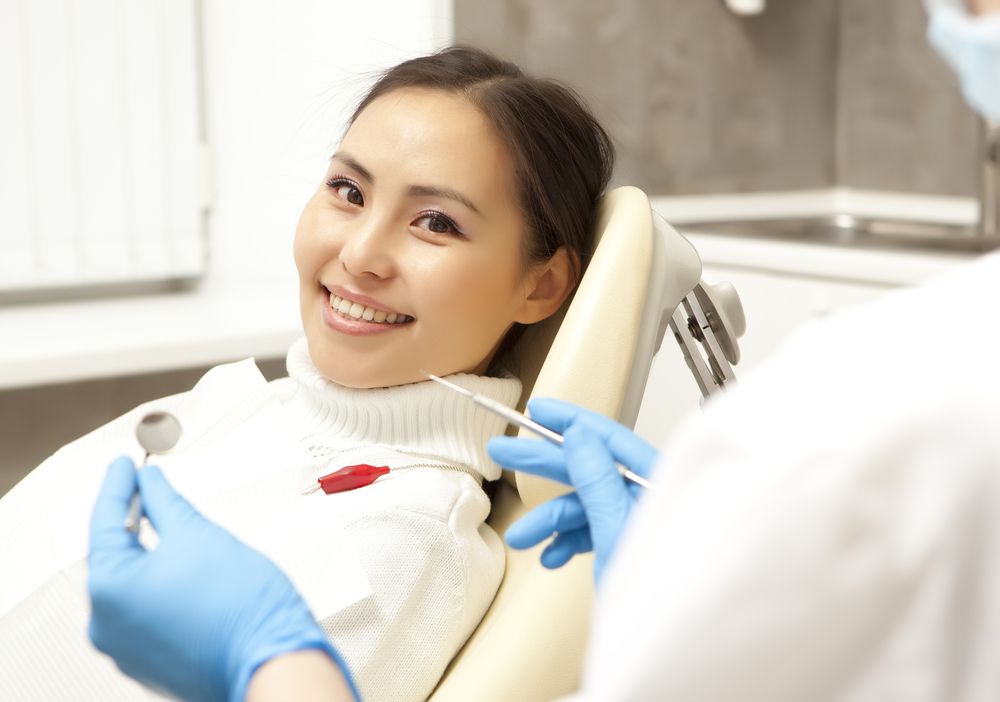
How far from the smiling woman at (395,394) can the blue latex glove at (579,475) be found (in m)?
0.28

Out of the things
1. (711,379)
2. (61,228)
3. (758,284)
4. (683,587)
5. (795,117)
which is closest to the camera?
(683,587)

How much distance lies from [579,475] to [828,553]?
45cm

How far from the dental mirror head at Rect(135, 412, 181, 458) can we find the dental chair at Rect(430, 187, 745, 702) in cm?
37

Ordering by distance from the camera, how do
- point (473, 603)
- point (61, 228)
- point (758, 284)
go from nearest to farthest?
point (473, 603) < point (758, 284) < point (61, 228)

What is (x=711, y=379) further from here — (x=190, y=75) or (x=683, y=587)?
(x=190, y=75)

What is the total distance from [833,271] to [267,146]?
4.29 feet

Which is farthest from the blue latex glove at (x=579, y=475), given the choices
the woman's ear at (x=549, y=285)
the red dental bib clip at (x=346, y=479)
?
the woman's ear at (x=549, y=285)

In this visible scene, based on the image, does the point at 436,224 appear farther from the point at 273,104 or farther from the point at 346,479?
the point at 273,104

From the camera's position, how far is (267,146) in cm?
256

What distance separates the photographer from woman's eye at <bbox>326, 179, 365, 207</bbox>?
1351 mm

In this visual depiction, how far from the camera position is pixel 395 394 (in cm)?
128

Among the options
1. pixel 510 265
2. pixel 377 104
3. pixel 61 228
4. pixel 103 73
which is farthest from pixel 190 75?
pixel 510 265

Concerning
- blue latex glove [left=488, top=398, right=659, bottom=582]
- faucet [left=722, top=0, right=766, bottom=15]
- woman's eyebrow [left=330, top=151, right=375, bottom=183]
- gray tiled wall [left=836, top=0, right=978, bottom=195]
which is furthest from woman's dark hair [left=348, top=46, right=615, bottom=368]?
gray tiled wall [left=836, top=0, right=978, bottom=195]

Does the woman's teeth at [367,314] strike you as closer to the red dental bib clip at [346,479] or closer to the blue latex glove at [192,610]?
the red dental bib clip at [346,479]
